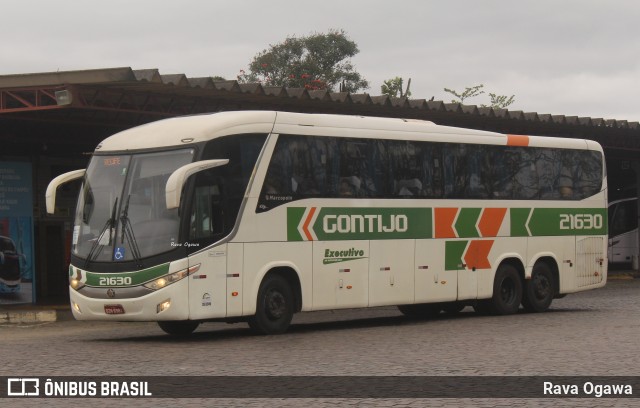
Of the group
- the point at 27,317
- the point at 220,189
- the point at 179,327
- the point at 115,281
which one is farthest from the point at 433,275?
the point at 27,317

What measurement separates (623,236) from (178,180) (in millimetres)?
34974

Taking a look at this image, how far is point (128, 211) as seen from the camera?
674 inches

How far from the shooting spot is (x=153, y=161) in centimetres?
1741

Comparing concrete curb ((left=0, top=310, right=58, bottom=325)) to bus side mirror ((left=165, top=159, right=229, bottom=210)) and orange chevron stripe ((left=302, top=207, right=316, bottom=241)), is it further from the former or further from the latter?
bus side mirror ((left=165, top=159, right=229, bottom=210))

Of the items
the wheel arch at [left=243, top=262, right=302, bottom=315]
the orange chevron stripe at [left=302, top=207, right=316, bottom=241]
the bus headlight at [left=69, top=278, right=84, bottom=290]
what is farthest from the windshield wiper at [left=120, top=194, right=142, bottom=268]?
the orange chevron stripe at [left=302, top=207, right=316, bottom=241]

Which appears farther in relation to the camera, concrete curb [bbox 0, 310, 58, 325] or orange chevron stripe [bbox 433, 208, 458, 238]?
concrete curb [bbox 0, 310, 58, 325]

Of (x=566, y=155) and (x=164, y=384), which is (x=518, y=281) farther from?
(x=164, y=384)

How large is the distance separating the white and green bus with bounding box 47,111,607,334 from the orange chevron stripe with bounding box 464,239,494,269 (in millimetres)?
24

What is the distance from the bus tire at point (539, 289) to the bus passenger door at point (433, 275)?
98.7 inches

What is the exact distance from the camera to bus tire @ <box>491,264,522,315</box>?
22.8 meters

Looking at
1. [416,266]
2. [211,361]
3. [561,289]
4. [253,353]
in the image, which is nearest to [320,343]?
[253,353]

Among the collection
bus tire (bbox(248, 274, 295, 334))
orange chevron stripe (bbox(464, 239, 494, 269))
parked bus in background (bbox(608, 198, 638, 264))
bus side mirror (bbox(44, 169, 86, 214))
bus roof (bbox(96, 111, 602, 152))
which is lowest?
parked bus in background (bbox(608, 198, 638, 264))

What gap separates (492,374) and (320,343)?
4.68 meters

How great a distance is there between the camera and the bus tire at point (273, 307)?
17969 mm
